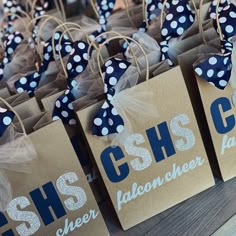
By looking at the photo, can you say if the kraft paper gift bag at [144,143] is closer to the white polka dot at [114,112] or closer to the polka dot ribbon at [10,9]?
the white polka dot at [114,112]

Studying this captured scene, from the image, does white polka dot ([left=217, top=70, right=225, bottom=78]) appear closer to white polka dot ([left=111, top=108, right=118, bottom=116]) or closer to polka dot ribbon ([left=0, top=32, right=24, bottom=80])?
white polka dot ([left=111, top=108, right=118, bottom=116])

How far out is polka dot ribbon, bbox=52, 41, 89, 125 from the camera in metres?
0.95

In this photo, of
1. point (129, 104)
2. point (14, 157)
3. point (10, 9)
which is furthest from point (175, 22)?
point (10, 9)

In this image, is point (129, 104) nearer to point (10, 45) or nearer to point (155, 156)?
point (155, 156)

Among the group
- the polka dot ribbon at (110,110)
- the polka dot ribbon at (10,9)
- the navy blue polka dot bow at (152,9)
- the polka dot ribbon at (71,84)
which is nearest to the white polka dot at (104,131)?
the polka dot ribbon at (110,110)

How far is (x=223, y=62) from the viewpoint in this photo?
919 mm

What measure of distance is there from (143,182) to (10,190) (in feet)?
0.90

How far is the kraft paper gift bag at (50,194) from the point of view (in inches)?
33.3

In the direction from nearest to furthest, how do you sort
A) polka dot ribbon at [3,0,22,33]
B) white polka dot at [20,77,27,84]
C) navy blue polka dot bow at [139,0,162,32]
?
1. white polka dot at [20,77,27,84]
2. navy blue polka dot bow at [139,0,162,32]
3. polka dot ribbon at [3,0,22,33]

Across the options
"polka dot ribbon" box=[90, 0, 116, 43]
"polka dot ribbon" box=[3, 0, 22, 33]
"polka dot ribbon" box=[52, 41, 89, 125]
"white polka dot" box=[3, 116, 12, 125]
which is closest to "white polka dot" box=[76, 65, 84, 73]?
"polka dot ribbon" box=[52, 41, 89, 125]

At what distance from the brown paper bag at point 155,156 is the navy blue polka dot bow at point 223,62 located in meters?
0.05

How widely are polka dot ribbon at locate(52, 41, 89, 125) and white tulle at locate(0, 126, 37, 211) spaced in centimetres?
14

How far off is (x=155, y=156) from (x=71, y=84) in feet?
0.77

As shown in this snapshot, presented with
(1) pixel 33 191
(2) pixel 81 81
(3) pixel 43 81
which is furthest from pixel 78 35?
(1) pixel 33 191
